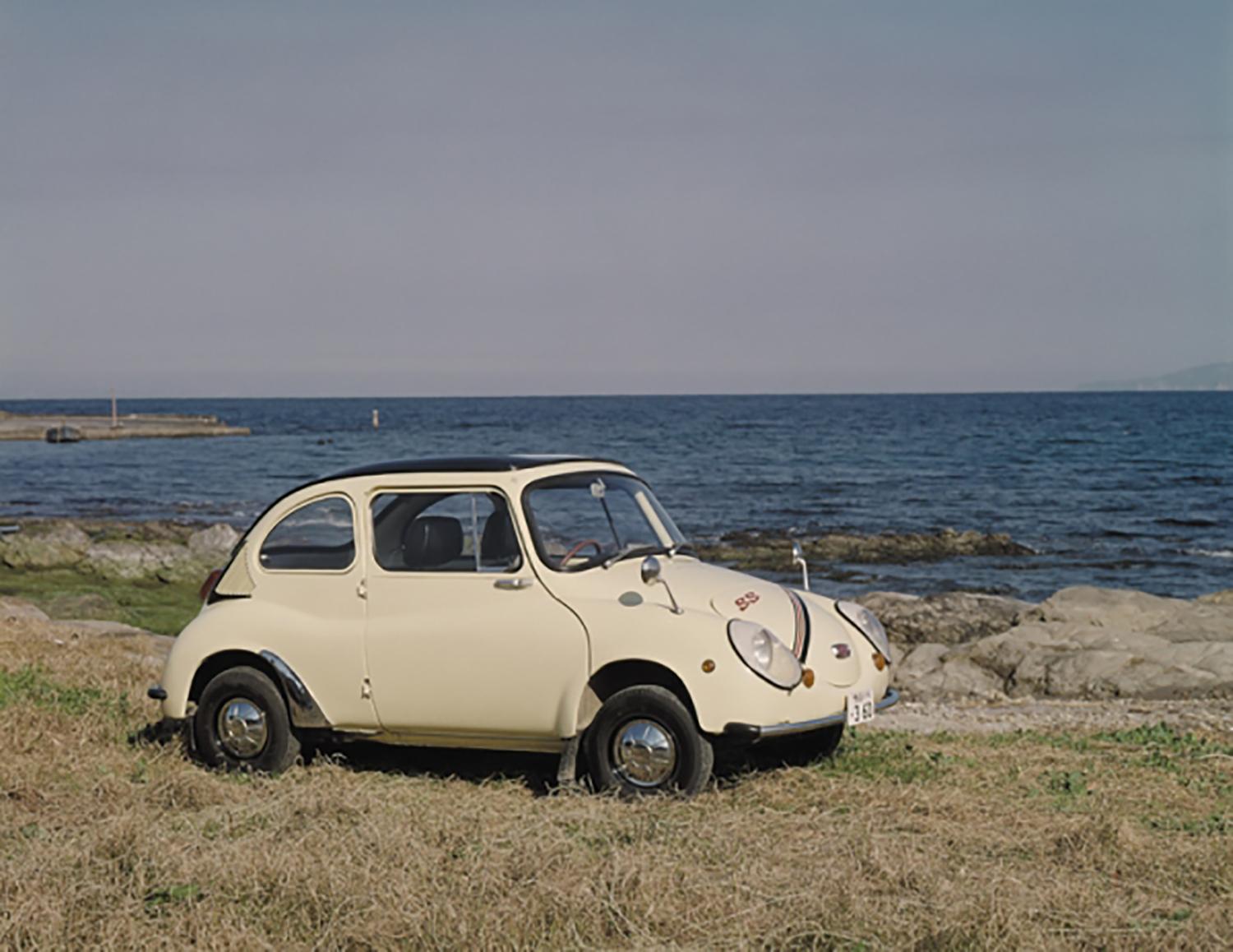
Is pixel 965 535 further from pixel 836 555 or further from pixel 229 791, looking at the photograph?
pixel 229 791

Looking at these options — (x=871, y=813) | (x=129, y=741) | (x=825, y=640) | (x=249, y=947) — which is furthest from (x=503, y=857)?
(x=129, y=741)

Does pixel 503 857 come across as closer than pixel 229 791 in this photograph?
Yes

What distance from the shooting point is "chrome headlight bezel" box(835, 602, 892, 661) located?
8.38m

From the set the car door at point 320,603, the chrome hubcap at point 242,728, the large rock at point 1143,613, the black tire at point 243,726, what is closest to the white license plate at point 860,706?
the car door at point 320,603

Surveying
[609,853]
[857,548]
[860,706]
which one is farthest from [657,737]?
[857,548]

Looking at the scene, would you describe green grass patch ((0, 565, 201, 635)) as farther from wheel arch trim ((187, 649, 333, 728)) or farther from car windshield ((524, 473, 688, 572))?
car windshield ((524, 473, 688, 572))

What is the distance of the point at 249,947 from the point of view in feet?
16.2

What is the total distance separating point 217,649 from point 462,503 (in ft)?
5.80

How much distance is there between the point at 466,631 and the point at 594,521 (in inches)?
46.3

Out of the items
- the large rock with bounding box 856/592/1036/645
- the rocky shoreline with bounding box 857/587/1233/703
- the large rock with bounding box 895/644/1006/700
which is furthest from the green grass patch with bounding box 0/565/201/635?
the rocky shoreline with bounding box 857/587/1233/703

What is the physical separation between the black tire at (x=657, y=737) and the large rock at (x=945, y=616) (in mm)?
10867

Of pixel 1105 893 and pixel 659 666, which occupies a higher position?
pixel 659 666

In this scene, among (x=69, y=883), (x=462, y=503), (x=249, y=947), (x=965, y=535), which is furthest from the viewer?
(x=965, y=535)

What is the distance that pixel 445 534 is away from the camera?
8250 millimetres
